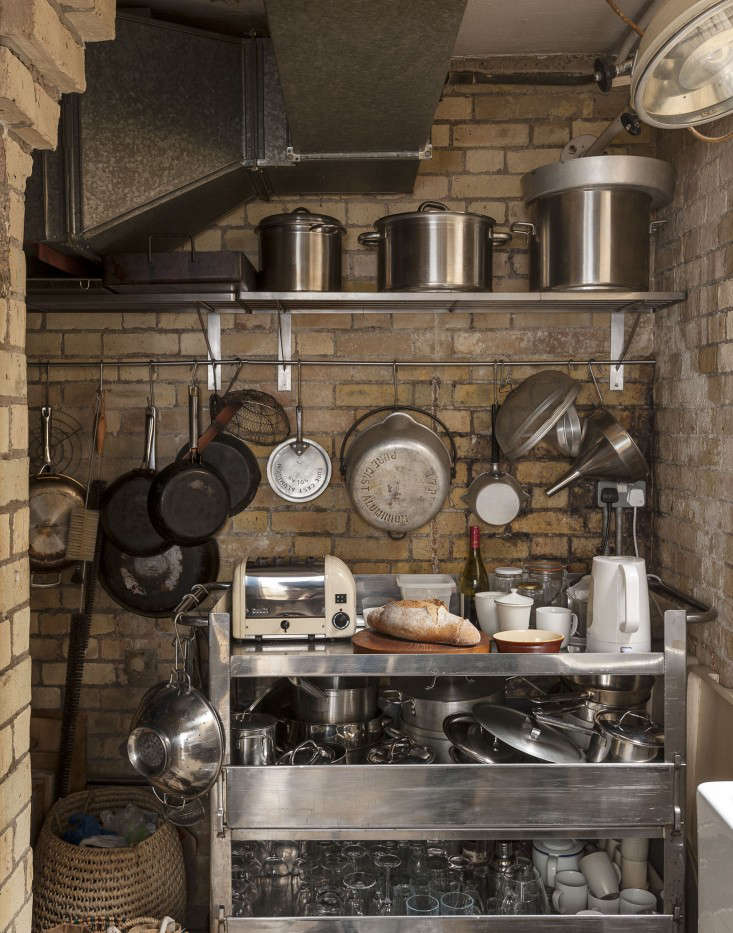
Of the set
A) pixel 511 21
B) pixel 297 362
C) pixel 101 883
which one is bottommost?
pixel 101 883

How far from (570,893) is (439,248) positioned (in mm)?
1709

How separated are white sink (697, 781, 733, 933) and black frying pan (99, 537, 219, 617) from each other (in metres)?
2.07

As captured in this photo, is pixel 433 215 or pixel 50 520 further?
pixel 50 520

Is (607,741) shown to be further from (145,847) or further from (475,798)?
(145,847)

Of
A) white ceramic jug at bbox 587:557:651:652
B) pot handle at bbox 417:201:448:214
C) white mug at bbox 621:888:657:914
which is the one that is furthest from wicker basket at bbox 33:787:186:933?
pot handle at bbox 417:201:448:214

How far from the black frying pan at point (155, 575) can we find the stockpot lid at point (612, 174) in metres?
1.50

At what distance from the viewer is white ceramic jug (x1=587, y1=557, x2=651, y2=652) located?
87.4 inches

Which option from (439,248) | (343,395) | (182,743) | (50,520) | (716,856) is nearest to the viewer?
(716,856)

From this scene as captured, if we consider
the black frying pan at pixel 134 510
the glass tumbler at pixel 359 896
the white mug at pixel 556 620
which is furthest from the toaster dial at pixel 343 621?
the black frying pan at pixel 134 510

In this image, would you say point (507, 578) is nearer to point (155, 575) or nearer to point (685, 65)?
point (155, 575)

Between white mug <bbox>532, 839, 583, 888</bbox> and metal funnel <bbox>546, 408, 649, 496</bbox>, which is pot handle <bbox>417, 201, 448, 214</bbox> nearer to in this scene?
metal funnel <bbox>546, 408, 649, 496</bbox>

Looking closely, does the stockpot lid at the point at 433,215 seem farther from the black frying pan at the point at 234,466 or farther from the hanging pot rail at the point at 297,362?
the black frying pan at the point at 234,466

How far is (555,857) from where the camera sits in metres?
2.38

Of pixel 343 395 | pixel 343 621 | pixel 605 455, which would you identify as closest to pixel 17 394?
pixel 343 621
